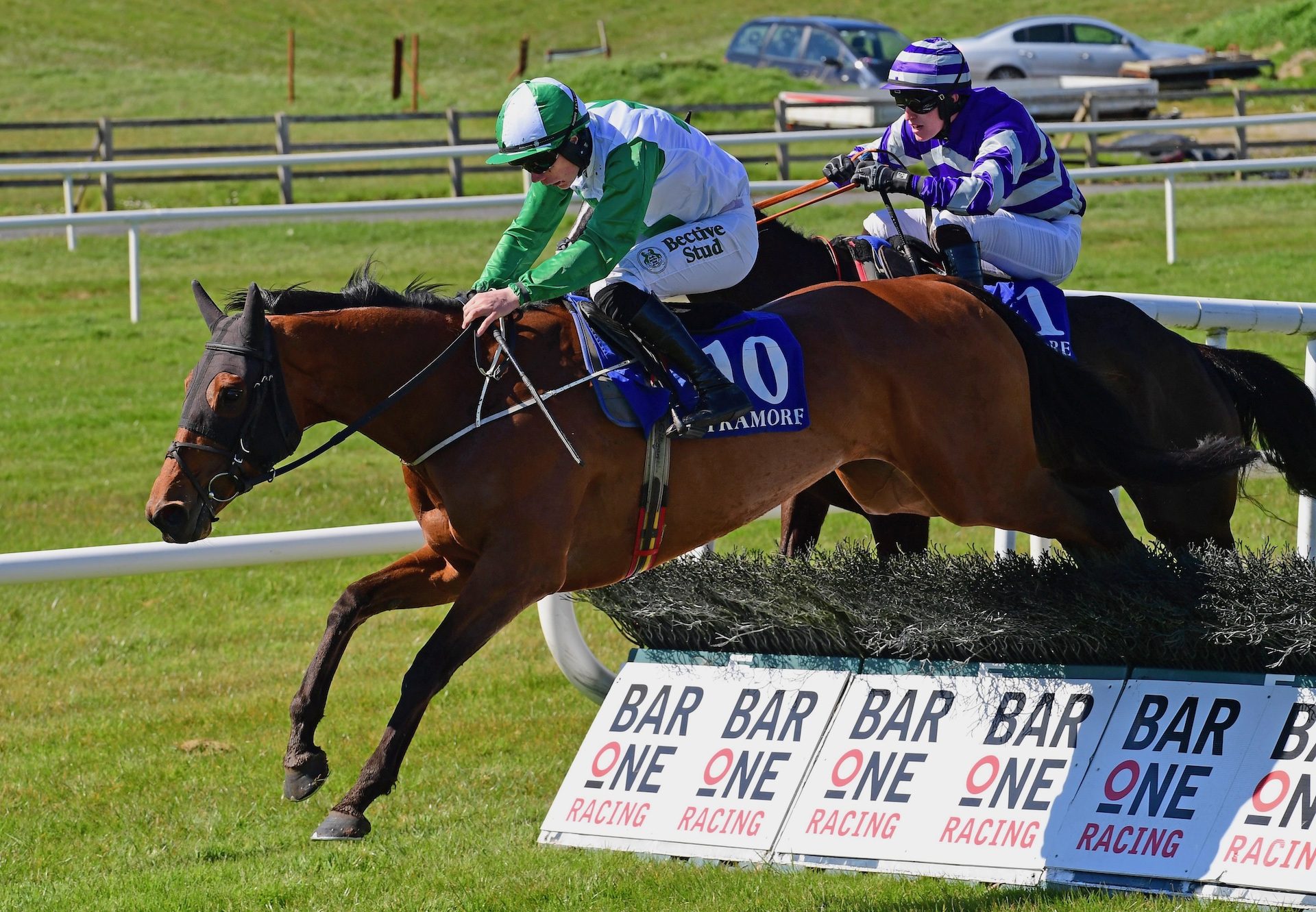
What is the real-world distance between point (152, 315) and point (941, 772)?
33.3 feet

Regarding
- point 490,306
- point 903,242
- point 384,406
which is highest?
point 490,306

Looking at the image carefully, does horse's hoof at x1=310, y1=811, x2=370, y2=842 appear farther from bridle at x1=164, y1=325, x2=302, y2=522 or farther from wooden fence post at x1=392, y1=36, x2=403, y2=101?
wooden fence post at x1=392, y1=36, x2=403, y2=101

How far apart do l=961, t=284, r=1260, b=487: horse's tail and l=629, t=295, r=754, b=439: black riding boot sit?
1134 mm

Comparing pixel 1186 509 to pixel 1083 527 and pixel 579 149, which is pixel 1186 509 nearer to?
pixel 1083 527

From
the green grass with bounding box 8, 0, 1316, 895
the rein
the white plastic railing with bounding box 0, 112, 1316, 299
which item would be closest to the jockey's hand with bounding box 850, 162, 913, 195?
the rein

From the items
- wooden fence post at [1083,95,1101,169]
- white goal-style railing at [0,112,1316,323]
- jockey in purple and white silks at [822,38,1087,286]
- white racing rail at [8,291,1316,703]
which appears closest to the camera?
white racing rail at [8,291,1316,703]

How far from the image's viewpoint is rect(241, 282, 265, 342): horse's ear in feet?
14.1

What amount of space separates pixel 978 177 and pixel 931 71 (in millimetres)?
467

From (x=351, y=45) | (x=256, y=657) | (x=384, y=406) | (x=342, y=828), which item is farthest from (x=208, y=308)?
(x=351, y=45)

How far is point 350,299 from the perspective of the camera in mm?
4680

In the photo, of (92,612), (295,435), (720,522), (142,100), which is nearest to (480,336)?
(295,435)

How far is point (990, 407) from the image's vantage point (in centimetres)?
515

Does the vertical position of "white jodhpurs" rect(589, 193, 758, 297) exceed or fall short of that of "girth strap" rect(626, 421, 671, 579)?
it exceeds it

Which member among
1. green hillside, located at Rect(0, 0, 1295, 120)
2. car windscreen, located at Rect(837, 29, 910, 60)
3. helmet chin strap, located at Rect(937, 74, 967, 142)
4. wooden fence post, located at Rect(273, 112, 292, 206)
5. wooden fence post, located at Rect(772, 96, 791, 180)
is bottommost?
green hillside, located at Rect(0, 0, 1295, 120)
